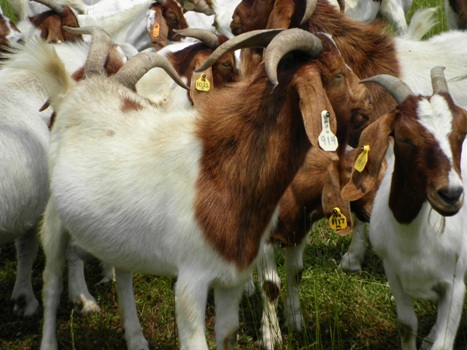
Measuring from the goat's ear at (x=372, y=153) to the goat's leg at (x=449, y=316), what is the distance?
2.32 ft

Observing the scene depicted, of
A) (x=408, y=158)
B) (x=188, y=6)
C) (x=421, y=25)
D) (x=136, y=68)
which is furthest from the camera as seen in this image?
(x=188, y=6)

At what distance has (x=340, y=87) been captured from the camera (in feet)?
13.6

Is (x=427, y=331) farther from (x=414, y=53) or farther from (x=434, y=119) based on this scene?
(x=414, y=53)

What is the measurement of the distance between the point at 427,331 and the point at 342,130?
5.26 ft

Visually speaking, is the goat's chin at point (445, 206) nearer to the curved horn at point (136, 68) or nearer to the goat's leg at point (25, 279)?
the curved horn at point (136, 68)

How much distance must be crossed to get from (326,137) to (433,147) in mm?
625

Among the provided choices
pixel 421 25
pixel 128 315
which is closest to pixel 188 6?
pixel 421 25

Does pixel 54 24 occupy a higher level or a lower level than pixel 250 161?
lower

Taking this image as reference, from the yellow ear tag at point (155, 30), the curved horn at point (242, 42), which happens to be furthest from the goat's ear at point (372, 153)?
the yellow ear tag at point (155, 30)

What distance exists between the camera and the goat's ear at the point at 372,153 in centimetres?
429

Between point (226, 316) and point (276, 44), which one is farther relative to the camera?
point (226, 316)

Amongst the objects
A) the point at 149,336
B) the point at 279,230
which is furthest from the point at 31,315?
the point at 279,230

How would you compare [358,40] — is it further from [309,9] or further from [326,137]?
[326,137]

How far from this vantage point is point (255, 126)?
408 cm
